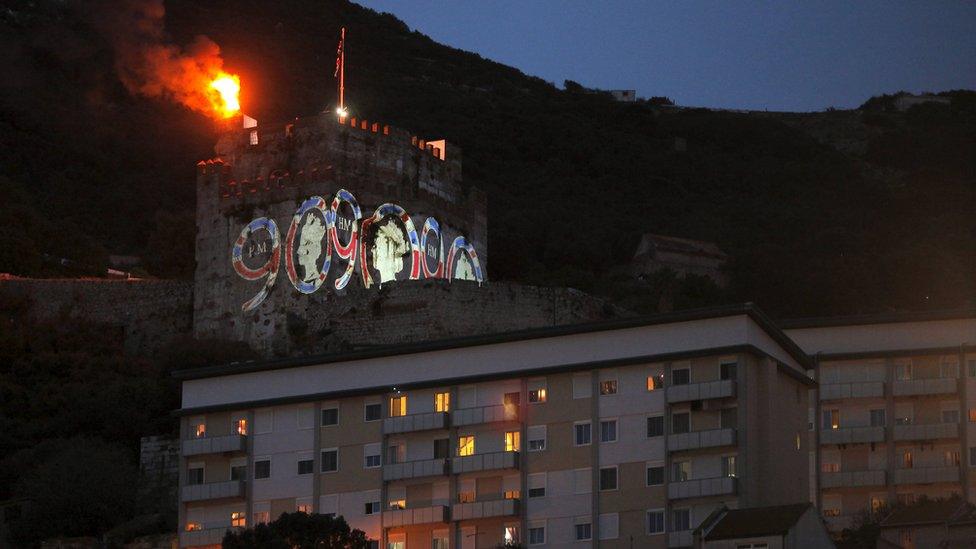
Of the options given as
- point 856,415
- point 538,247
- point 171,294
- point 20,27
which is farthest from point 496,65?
point 856,415

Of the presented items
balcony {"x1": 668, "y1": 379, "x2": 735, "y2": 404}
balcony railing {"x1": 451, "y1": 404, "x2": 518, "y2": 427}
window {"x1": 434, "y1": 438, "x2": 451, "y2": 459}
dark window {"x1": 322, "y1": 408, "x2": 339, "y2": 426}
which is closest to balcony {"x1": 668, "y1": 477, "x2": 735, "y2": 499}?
balcony {"x1": 668, "y1": 379, "x2": 735, "y2": 404}

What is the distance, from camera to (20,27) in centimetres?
13500

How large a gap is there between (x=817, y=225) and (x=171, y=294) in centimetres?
5057

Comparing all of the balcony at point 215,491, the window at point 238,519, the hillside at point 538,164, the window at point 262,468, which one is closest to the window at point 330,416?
the window at point 262,468

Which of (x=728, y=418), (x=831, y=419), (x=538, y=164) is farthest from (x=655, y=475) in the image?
(x=538, y=164)

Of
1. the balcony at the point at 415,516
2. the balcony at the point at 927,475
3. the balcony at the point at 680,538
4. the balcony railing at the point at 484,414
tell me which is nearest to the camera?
the balcony at the point at 680,538

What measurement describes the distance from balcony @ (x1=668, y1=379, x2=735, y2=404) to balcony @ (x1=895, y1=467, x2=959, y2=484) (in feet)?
34.0

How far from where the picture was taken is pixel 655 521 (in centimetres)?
5344

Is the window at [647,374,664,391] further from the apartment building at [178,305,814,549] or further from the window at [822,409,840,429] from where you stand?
the window at [822,409,840,429]

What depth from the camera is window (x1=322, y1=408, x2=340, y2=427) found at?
5906cm

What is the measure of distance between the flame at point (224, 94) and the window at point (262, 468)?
31.1 m

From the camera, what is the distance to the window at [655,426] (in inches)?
2152

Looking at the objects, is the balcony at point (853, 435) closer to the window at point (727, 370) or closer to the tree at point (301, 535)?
the window at point (727, 370)

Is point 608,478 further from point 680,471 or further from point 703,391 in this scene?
point 703,391
